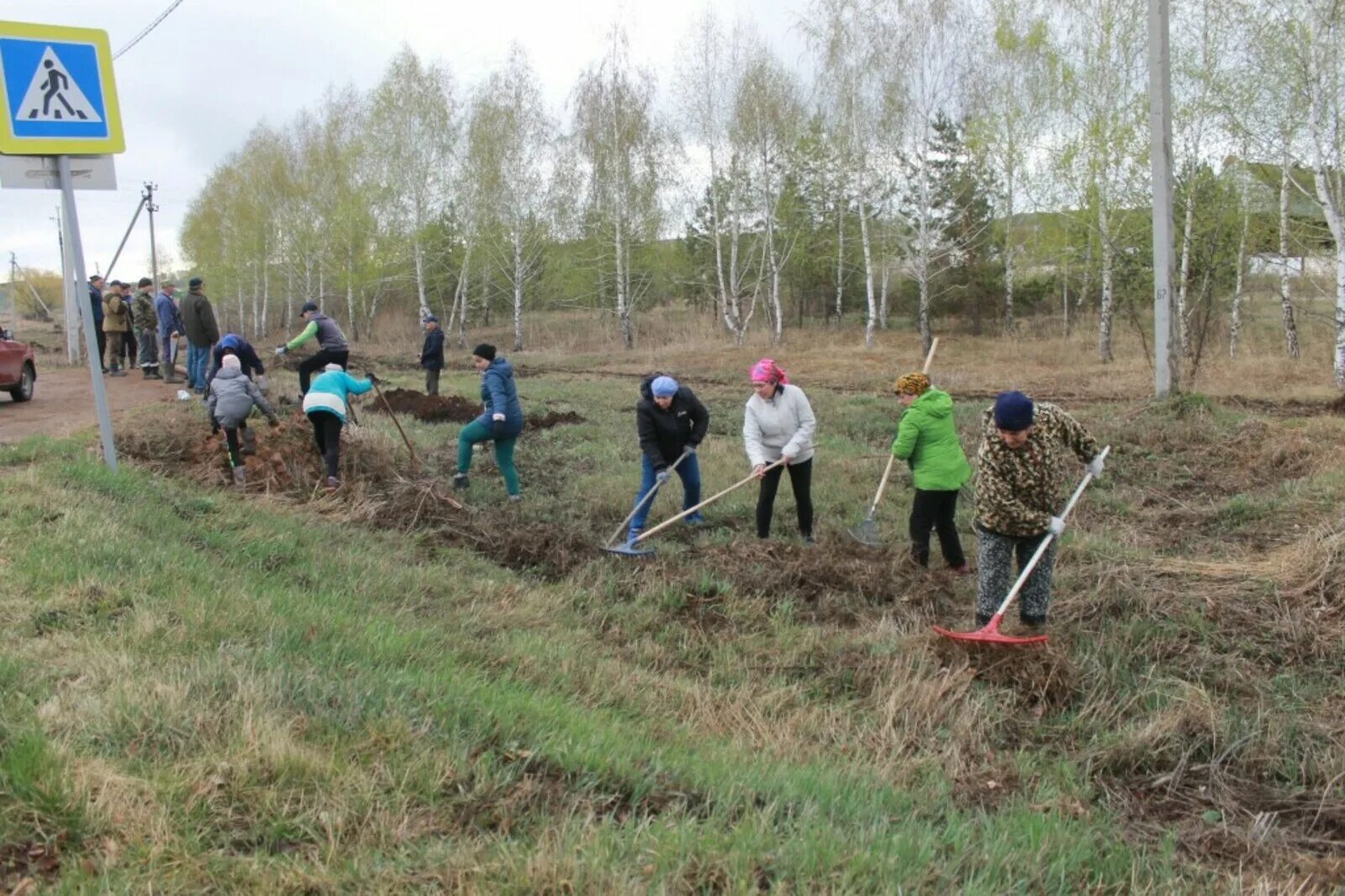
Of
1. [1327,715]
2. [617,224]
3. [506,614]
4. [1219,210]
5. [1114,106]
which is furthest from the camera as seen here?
[617,224]

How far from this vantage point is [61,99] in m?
5.52

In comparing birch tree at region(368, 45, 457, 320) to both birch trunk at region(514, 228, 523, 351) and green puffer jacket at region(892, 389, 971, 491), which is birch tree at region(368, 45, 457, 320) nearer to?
birch trunk at region(514, 228, 523, 351)

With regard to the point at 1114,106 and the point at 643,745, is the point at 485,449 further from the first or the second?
the point at 1114,106

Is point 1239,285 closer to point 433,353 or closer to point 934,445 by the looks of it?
point 433,353

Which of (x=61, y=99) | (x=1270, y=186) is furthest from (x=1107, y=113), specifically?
(x=61, y=99)

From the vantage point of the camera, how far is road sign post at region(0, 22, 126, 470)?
534 cm

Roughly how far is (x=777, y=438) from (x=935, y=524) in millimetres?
1439

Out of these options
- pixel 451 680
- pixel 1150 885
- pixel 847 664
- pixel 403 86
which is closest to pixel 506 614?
pixel 451 680

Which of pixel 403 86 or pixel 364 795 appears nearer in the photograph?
pixel 364 795

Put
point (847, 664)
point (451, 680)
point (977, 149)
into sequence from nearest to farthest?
point (451, 680) < point (847, 664) < point (977, 149)

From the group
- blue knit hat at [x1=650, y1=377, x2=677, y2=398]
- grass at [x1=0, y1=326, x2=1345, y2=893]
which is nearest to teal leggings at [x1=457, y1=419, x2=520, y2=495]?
grass at [x1=0, y1=326, x2=1345, y2=893]

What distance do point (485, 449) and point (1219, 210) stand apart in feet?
56.0

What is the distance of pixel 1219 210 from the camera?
61.4 ft

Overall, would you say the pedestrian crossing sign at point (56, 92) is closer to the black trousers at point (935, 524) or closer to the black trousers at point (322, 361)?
the black trousers at point (322, 361)
